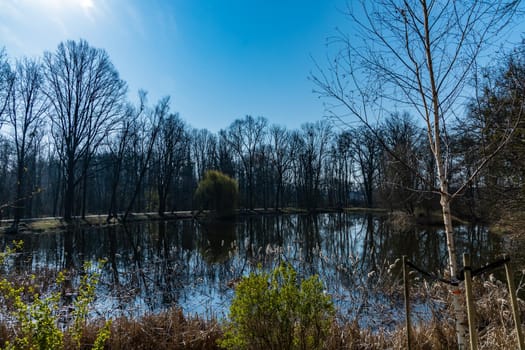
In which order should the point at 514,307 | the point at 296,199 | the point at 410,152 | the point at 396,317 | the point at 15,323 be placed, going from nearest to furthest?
the point at 514,307
the point at 410,152
the point at 15,323
the point at 396,317
the point at 296,199

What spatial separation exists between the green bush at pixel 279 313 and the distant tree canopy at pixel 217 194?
2831cm

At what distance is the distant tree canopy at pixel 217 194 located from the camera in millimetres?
30656

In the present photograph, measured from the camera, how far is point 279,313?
2.56m

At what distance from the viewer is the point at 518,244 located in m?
9.09

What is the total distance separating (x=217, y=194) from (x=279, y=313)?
2855 centimetres

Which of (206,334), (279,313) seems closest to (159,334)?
(206,334)

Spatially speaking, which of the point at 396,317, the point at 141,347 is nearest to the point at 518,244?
the point at 396,317

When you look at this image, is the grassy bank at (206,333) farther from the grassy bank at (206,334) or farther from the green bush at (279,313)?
the green bush at (279,313)

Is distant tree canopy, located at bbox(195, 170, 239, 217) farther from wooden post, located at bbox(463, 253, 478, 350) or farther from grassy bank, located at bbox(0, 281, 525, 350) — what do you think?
wooden post, located at bbox(463, 253, 478, 350)

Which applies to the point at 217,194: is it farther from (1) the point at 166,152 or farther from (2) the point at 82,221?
(2) the point at 82,221

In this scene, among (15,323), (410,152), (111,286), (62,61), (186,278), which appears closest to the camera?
(410,152)

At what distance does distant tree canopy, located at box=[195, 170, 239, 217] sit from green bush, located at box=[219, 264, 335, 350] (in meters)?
28.3

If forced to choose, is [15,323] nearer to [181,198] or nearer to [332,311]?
[332,311]

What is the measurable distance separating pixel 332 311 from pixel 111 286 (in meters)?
6.91
